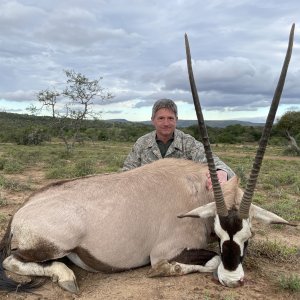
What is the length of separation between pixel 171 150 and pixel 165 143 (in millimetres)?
199

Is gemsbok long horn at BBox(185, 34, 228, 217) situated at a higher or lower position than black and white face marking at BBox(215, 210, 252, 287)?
higher

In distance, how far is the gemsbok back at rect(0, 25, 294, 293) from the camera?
421 cm

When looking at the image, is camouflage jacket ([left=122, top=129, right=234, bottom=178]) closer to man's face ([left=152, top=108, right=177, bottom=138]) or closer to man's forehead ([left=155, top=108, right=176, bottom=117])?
man's face ([left=152, top=108, right=177, bottom=138])

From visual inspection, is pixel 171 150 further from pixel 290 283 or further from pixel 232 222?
pixel 290 283

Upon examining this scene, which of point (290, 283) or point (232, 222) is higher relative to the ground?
point (232, 222)

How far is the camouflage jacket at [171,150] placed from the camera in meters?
6.48

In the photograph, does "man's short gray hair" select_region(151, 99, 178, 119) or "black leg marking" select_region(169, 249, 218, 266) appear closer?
"black leg marking" select_region(169, 249, 218, 266)

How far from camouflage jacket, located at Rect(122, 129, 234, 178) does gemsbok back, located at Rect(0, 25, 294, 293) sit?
1557 millimetres

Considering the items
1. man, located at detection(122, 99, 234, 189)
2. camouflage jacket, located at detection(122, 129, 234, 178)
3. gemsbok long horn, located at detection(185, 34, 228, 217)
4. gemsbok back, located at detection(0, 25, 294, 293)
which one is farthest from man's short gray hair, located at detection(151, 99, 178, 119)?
gemsbok long horn, located at detection(185, 34, 228, 217)

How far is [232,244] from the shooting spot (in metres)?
4.04

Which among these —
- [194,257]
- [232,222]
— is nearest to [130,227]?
[194,257]

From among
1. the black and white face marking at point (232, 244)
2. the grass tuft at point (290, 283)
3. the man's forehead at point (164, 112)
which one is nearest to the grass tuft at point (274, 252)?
the grass tuft at point (290, 283)

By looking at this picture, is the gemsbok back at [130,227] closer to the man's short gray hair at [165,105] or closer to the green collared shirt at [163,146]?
the man's short gray hair at [165,105]

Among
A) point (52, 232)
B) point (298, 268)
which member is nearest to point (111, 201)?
point (52, 232)
